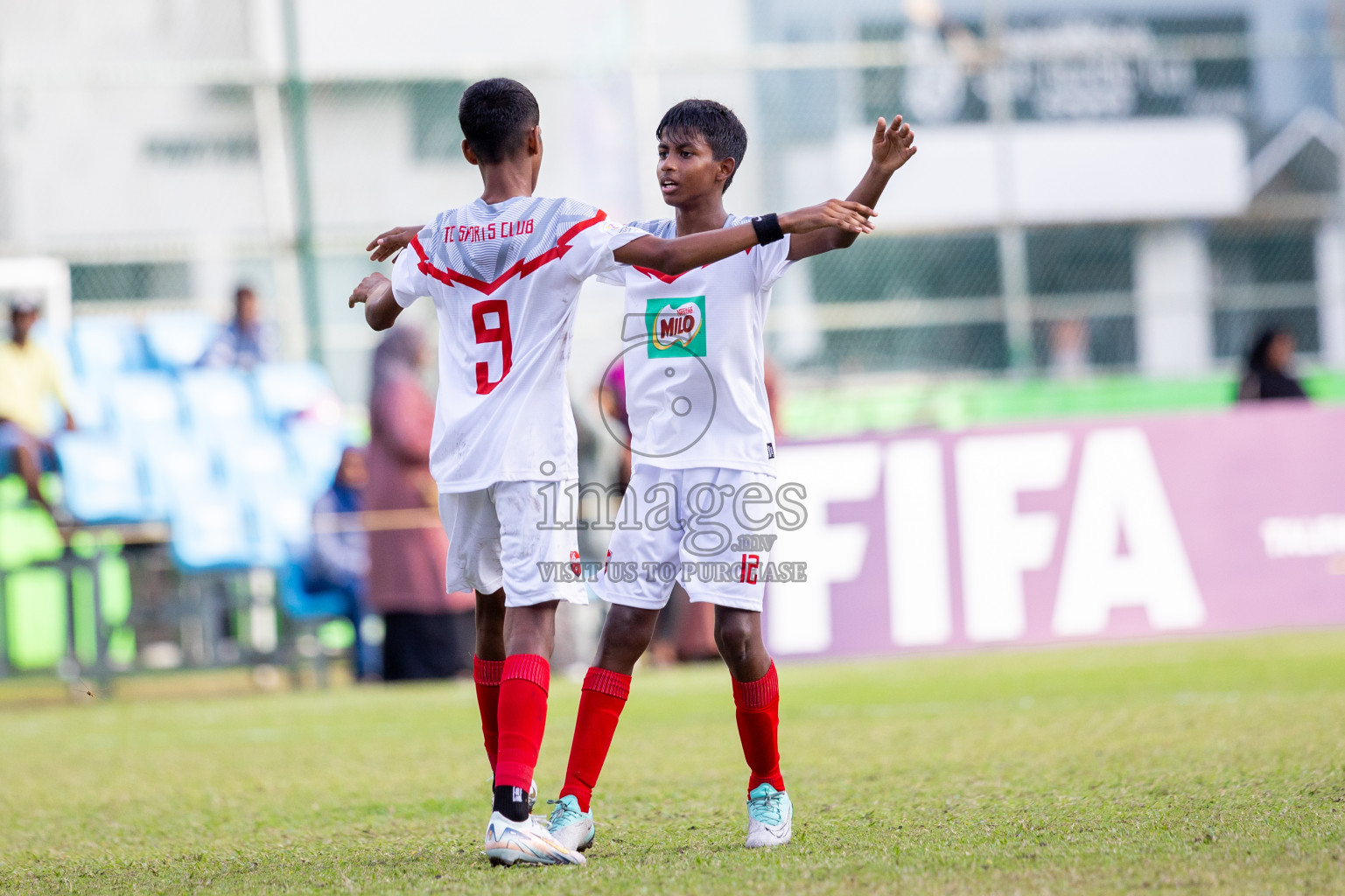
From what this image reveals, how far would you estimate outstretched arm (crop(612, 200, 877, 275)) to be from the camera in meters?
3.57

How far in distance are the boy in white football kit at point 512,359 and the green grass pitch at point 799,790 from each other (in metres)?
0.60

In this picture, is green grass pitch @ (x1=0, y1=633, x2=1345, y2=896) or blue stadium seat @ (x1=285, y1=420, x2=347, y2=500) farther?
blue stadium seat @ (x1=285, y1=420, x2=347, y2=500)

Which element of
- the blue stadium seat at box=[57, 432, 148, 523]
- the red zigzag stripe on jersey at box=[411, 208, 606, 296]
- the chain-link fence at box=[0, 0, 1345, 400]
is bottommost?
the blue stadium seat at box=[57, 432, 148, 523]

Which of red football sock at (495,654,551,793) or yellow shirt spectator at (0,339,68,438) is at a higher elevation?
yellow shirt spectator at (0,339,68,438)

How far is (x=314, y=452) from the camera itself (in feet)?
37.9

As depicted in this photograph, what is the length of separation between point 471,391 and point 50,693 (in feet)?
26.0

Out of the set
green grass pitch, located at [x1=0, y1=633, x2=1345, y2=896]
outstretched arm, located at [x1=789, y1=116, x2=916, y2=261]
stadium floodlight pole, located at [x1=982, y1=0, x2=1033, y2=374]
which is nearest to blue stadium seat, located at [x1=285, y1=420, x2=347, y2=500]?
green grass pitch, located at [x1=0, y1=633, x2=1345, y2=896]

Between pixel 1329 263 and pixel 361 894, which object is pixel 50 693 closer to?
pixel 361 894

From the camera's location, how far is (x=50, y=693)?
10.6 metres

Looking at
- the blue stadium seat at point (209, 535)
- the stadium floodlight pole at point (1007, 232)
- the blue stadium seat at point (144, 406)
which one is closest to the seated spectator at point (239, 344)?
the blue stadium seat at point (144, 406)

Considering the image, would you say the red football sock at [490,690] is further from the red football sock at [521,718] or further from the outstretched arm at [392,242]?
the outstretched arm at [392,242]

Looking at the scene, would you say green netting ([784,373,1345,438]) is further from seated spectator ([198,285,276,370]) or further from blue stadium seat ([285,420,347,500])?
seated spectator ([198,285,276,370])

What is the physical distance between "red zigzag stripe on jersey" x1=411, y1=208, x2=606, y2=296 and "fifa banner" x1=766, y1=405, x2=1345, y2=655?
5723mm

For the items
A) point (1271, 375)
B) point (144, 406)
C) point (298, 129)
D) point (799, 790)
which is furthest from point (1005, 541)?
point (298, 129)
